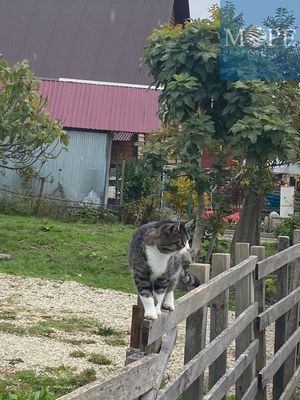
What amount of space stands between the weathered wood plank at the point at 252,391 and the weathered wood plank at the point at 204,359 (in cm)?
40

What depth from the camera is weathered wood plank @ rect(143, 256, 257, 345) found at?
2.66m

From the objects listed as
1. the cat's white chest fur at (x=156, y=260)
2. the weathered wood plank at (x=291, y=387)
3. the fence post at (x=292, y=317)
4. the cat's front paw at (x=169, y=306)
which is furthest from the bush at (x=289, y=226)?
the cat's front paw at (x=169, y=306)

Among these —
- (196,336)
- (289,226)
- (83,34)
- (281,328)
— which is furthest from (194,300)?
(83,34)

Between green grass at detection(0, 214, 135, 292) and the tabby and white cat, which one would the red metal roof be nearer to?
green grass at detection(0, 214, 135, 292)

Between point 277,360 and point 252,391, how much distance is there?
2.07ft

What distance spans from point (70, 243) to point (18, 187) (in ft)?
17.6

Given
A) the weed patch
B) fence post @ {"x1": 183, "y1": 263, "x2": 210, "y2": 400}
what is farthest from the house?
fence post @ {"x1": 183, "y1": 263, "x2": 210, "y2": 400}

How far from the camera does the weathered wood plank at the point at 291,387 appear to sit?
524 cm

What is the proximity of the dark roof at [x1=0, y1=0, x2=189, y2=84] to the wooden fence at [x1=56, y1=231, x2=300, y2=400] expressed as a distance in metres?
18.9

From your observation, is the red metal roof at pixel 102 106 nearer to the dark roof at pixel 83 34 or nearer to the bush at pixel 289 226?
the dark roof at pixel 83 34

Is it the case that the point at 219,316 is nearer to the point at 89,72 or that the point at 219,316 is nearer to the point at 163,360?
the point at 163,360

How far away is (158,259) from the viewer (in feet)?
12.1

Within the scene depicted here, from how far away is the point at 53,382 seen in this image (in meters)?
5.59

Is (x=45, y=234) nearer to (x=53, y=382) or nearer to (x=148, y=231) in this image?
(x=53, y=382)
